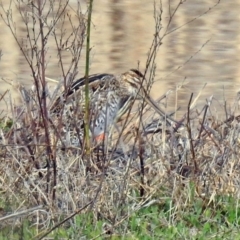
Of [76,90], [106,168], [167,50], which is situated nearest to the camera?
[106,168]

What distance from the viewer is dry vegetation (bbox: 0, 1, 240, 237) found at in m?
4.95

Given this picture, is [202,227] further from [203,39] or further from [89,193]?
[203,39]

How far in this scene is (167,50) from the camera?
10445 mm

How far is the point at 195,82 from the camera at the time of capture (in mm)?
9195

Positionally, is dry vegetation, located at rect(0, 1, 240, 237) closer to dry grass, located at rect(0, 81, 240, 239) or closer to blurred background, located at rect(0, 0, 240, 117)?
dry grass, located at rect(0, 81, 240, 239)

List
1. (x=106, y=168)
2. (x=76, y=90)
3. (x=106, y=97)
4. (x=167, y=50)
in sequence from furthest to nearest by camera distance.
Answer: (x=167, y=50)
(x=106, y=97)
(x=76, y=90)
(x=106, y=168)

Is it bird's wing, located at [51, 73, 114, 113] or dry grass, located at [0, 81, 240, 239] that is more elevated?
bird's wing, located at [51, 73, 114, 113]

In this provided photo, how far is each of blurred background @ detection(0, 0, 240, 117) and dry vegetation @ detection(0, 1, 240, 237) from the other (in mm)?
2325

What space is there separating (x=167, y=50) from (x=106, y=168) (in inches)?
215

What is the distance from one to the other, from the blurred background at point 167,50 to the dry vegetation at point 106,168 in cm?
232

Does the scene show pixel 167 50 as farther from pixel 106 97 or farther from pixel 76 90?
pixel 76 90

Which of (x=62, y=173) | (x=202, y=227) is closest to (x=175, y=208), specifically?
(x=202, y=227)

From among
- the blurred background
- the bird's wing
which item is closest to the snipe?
the bird's wing

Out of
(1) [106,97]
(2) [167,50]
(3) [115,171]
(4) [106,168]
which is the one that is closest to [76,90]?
(1) [106,97]
